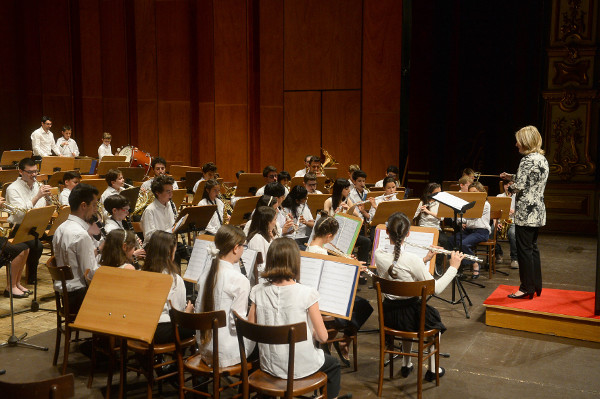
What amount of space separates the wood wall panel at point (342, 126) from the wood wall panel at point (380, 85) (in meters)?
0.20

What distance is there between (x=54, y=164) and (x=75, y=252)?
19.1 ft

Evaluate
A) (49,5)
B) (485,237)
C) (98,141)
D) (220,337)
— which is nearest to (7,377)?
(220,337)

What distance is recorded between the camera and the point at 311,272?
4223 mm

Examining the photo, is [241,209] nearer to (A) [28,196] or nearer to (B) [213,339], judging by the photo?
(A) [28,196]

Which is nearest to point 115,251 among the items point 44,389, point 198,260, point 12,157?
point 198,260

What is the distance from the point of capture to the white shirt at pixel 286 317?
3482 millimetres

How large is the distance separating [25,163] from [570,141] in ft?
28.5

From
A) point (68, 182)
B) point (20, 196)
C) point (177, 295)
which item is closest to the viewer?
point (177, 295)

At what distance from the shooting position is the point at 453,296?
6520 mm

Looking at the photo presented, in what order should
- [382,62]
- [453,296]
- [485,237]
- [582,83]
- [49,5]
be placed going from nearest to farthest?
[453,296], [485,237], [582,83], [382,62], [49,5]

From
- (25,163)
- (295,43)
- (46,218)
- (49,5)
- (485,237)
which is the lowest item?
(485,237)

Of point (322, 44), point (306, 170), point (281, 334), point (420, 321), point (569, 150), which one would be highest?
point (322, 44)

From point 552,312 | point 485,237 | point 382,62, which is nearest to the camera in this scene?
point 552,312

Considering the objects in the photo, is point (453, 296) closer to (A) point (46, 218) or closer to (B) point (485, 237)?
(B) point (485, 237)
